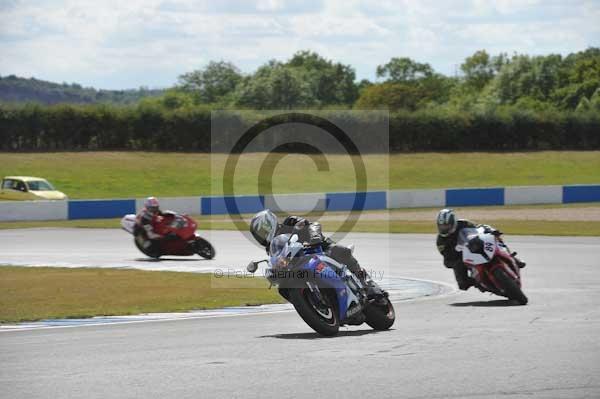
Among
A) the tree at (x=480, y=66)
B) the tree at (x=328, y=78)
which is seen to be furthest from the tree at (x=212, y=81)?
the tree at (x=480, y=66)

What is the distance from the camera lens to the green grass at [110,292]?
14.5m

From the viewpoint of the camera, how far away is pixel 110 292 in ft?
54.5

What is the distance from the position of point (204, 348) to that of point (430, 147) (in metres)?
57.7

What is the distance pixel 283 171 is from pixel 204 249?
117ft

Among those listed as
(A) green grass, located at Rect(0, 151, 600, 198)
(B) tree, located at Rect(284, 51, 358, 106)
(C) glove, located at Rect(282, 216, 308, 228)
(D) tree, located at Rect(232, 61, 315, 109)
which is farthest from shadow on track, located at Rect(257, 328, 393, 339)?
(B) tree, located at Rect(284, 51, 358, 106)

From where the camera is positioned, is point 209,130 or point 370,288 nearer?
point 370,288

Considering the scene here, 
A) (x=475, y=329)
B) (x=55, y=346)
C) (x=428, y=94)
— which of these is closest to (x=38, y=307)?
(x=55, y=346)

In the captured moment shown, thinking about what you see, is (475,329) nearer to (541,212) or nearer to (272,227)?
(272,227)

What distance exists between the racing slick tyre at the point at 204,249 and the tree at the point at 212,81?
9788 cm

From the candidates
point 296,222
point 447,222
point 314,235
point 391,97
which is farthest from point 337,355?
point 391,97

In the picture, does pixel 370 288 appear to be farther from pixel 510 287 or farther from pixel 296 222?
pixel 510 287

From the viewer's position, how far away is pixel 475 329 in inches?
447

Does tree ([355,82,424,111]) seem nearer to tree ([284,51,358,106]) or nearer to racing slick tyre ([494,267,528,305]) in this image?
tree ([284,51,358,106])

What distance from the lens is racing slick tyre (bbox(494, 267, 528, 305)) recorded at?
1397 centimetres
